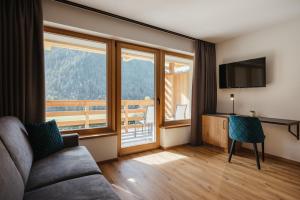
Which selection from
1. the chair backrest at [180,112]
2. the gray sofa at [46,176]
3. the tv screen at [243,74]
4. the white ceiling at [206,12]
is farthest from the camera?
the chair backrest at [180,112]

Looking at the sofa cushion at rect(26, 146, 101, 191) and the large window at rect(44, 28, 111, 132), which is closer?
the sofa cushion at rect(26, 146, 101, 191)

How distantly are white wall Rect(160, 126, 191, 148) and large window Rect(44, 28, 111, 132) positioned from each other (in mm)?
1193

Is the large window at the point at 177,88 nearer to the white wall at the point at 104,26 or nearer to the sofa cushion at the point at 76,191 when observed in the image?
the white wall at the point at 104,26

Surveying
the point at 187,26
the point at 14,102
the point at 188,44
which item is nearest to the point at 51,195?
the point at 14,102

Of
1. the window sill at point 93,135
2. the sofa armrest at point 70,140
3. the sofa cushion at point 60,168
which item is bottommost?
the sofa cushion at point 60,168

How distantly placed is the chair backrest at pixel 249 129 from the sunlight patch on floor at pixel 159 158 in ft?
3.39

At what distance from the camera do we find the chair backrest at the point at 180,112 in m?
3.89

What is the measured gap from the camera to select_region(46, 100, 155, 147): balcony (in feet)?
8.58

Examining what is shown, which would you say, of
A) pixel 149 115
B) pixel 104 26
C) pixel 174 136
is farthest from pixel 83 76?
pixel 174 136

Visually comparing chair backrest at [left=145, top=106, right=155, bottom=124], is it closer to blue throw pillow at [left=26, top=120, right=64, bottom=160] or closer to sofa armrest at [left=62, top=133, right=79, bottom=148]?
sofa armrest at [left=62, top=133, right=79, bottom=148]

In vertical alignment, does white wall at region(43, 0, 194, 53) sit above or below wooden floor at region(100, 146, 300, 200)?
above

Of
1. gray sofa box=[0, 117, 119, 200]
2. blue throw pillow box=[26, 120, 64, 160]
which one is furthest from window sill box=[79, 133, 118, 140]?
gray sofa box=[0, 117, 119, 200]

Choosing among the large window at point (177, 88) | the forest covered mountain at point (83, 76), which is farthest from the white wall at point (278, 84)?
the forest covered mountain at point (83, 76)

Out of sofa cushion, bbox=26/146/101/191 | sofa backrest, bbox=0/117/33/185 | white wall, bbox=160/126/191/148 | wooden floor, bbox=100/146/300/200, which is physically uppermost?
sofa backrest, bbox=0/117/33/185
